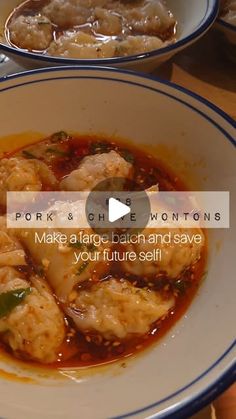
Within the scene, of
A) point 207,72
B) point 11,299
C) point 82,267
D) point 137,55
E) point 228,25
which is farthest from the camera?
point 207,72

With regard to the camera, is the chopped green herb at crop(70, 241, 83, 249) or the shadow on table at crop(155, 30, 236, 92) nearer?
the chopped green herb at crop(70, 241, 83, 249)

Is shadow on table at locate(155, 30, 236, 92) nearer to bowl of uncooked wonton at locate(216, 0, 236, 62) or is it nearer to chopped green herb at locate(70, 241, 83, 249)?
bowl of uncooked wonton at locate(216, 0, 236, 62)

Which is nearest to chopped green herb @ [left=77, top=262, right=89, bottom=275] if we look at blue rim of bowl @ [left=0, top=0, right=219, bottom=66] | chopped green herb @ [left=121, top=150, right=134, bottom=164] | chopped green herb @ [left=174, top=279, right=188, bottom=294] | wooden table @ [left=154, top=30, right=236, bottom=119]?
chopped green herb @ [left=174, top=279, right=188, bottom=294]

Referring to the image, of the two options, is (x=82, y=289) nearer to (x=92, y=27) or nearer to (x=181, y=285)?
(x=181, y=285)

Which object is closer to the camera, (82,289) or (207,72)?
(82,289)

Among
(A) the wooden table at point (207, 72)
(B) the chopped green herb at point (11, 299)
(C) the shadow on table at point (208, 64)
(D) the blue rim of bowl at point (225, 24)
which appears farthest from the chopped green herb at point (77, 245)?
(D) the blue rim of bowl at point (225, 24)

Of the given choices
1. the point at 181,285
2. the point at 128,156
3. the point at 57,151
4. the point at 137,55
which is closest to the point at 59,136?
the point at 57,151
